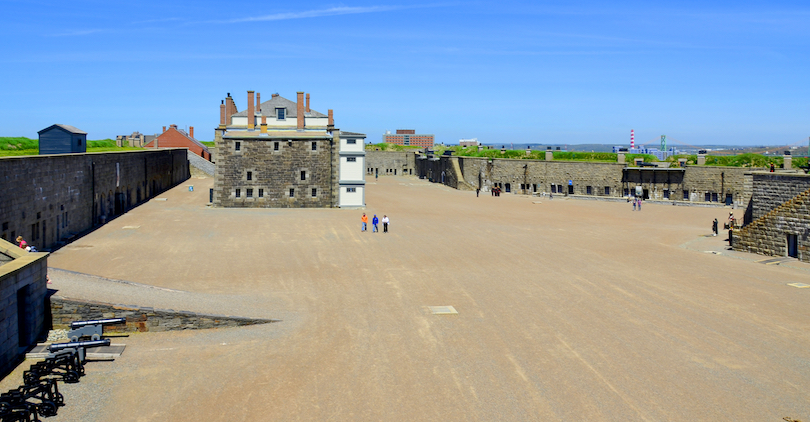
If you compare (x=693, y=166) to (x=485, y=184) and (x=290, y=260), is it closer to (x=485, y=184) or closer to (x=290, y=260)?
(x=485, y=184)

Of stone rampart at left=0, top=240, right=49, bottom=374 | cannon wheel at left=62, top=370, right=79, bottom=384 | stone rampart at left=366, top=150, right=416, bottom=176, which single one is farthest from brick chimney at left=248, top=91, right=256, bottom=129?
stone rampart at left=366, top=150, right=416, bottom=176

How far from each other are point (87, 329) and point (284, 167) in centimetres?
3206

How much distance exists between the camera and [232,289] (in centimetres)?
2028

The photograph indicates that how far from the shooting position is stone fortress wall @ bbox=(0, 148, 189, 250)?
23.6 metres

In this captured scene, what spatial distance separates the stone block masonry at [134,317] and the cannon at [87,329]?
1.14 feet

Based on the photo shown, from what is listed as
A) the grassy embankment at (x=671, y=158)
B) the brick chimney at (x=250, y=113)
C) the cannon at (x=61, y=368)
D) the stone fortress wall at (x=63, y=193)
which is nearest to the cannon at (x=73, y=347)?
the cannon at (x=61, y=368)

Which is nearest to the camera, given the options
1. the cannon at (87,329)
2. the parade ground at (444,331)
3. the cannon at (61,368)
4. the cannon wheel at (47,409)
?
the cannon wheel at (47,409)

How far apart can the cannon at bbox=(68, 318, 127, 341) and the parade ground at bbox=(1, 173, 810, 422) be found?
30.8 inches

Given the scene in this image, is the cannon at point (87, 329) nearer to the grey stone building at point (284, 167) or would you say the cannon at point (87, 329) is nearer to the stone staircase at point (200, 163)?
the grey stone building at point (284, 167)

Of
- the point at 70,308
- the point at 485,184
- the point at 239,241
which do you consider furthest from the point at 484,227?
the point at 485,184

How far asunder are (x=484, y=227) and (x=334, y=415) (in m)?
26.8

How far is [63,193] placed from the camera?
29.5m

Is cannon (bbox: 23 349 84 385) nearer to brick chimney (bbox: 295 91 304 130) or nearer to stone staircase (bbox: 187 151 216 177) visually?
brick chimney (bbox: 295 91 304 130)

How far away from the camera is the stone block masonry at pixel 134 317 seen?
1545 centimetres
